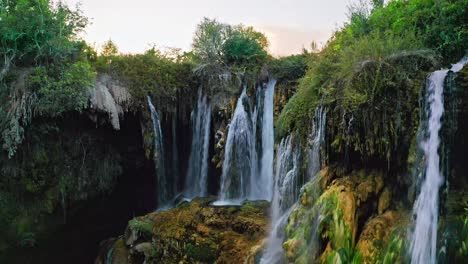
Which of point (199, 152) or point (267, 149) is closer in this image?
point (267, 149)

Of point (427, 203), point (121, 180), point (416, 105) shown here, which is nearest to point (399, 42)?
point (416, 105)

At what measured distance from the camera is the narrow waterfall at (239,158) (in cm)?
1192

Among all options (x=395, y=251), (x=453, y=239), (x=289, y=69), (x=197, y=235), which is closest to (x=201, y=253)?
(x=197, y=235)

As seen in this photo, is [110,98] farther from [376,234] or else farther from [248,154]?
[376,234]

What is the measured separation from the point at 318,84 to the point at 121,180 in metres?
8.25

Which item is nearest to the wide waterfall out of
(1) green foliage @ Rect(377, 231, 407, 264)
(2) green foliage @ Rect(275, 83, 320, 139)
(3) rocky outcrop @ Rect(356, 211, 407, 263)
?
(2) green foliage @ Rect(275, 83, 320, 139)

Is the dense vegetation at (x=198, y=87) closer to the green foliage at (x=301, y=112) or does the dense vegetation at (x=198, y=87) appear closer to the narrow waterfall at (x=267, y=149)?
the green foliage at (x=301, y=112)

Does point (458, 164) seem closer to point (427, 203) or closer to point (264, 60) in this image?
point (427, 203)

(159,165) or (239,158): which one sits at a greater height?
(239,158)

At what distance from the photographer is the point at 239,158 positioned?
12.2m

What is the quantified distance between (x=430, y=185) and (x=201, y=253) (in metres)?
4.61

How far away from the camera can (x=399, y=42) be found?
265 inches

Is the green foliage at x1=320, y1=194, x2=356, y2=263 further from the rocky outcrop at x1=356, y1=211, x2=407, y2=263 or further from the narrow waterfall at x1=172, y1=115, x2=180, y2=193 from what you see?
the narrow waterfall at x1=172, y1=115, x2=180, y2=193

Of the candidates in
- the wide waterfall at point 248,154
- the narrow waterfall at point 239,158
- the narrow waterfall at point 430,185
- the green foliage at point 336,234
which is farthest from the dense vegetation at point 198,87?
the narrow waterfall at point 239,158
